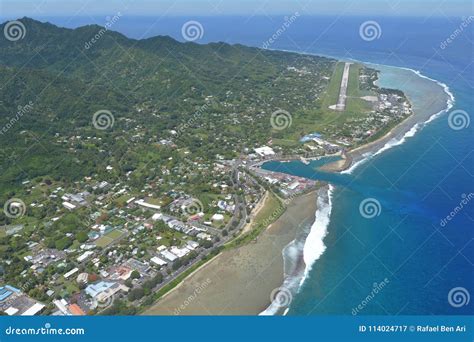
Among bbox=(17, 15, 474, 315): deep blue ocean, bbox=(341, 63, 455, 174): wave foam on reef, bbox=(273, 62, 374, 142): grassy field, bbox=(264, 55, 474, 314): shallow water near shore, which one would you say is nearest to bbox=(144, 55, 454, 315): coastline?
bbox=(264, 55, 474, 314): shallow water near shore

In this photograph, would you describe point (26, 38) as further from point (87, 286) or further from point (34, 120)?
point (87, 286)

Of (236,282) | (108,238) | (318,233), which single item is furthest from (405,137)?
(108,238)

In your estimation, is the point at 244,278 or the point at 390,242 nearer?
the point at 244,278

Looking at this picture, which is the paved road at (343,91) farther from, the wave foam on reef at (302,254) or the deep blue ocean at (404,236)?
the wave foam on reef at (302,254)

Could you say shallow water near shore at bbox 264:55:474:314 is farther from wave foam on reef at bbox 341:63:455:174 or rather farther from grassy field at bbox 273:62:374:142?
grassy field at bbox 273:62:374:142

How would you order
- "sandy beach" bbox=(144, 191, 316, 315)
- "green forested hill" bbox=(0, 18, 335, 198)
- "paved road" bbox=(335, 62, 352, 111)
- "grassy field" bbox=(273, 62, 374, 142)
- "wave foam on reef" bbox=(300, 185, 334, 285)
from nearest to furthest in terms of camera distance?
"sandy beach" bbox=(144, 191, 316, 315)
"wave foam on reef" bbox=(300, 185, 334, 285)
"green forested hill" bbox=(0, 18, 335, 198)
"grassy field" bbox=(273, 62, 374, 142)
"paved road" bbox=(335, 62, 352, 111)

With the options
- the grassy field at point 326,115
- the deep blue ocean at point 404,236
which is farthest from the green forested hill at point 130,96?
the deep blue ocean at point 404,236

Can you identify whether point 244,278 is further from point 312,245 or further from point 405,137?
point 405,137
